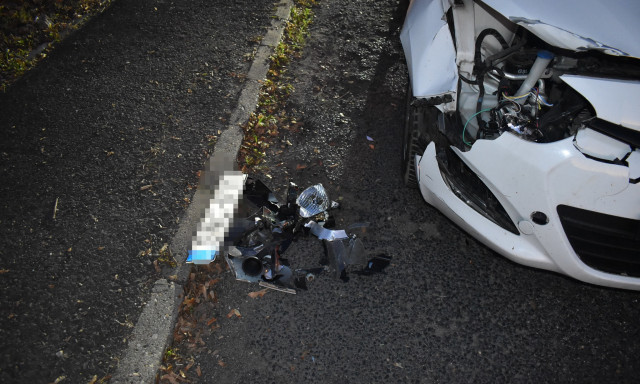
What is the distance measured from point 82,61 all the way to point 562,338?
16.4 feet

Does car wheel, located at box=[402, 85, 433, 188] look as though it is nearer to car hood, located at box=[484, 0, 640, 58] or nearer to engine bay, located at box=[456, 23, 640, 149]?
engine bay, located at box=[456, 23, 640, 149]

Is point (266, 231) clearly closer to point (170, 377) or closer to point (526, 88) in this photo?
point (170, 377)

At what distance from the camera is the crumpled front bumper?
2230mm

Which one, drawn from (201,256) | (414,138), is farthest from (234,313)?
(414,138)

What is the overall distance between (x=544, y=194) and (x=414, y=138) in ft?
3.43

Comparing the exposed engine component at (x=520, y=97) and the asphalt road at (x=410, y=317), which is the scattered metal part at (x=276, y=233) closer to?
the asphalt road at (x=410, y=317)

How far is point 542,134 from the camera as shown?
2.47m

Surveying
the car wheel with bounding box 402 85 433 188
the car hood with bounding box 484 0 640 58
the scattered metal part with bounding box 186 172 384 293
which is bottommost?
the scattered metal part with bounding box 186 172 384 293

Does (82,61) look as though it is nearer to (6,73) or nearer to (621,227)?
(6,73)

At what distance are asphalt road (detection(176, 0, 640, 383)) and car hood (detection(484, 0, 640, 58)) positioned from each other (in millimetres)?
1386

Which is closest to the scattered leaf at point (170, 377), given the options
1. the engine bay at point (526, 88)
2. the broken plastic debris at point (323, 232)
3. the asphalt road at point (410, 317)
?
the asphalt road at point (410, 317)

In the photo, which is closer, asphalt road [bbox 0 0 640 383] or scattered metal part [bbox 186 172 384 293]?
asphalt road [bbox 0 0 640 383]

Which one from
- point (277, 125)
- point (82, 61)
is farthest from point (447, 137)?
point (82, 61)

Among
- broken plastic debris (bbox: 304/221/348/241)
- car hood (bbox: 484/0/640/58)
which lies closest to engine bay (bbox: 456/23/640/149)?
car hood (bbox: 484/0/640/58)
